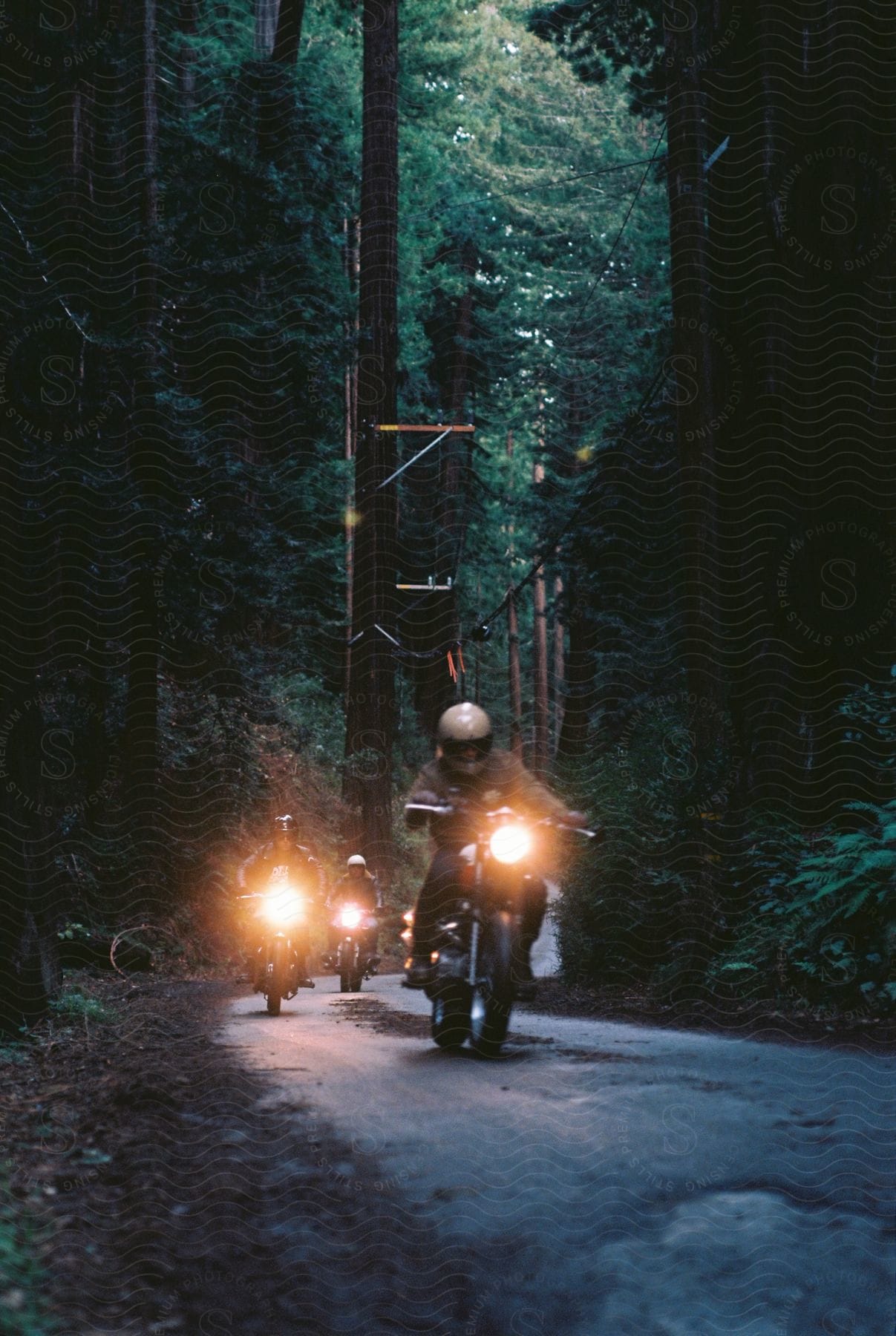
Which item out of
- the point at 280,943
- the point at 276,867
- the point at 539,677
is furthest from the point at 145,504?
the point at 539,677

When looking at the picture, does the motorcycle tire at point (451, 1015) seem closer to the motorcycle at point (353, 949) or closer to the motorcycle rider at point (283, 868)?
the motorcycle rider at point (283, 868)

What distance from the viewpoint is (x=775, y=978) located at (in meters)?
11.9

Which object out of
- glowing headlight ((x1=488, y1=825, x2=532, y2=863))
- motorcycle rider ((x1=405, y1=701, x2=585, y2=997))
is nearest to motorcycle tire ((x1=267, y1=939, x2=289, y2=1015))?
motorcycle rider ((x1=405, y1=701, x2=585, y2=997))

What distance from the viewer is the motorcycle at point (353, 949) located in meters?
19.2

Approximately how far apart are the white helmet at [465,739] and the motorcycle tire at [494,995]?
977 millimetres

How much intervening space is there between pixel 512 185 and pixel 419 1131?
4323 centimetres

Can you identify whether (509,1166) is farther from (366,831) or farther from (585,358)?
(585,358)

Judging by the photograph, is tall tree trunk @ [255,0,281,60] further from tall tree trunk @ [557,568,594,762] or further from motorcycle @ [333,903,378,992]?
motorcycle @ [333,903,378,992]

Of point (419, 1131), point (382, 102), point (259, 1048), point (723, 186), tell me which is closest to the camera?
point (419, 1131)

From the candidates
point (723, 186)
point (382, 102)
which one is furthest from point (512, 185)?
point (723, 186)

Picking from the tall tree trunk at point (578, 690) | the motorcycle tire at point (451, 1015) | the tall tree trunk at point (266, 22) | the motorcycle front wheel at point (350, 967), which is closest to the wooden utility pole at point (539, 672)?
the tall tree trunk at point (578, 690)

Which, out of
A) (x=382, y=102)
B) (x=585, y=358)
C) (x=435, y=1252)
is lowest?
(x=435, y=1252)

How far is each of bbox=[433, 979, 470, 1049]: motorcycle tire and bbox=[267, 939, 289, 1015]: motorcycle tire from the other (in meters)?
4.86

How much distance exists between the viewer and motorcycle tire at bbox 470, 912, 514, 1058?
29.2ft
